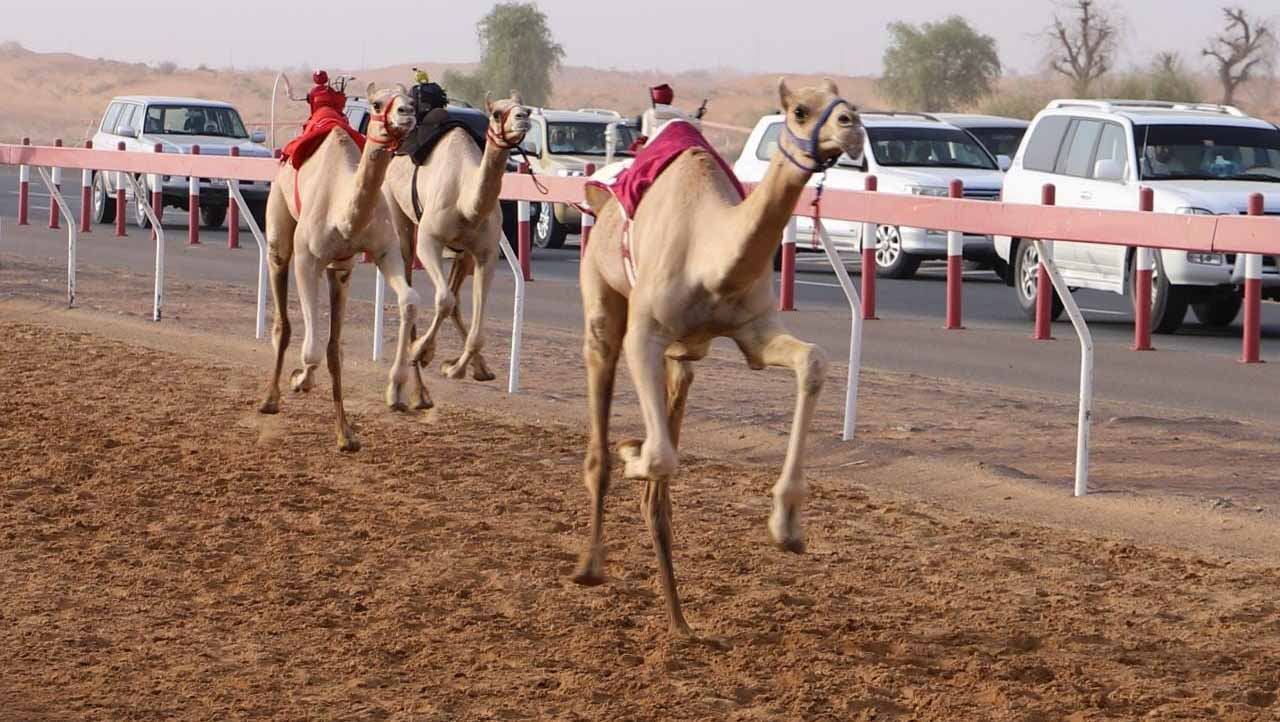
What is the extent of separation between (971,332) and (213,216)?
17978 millimetres

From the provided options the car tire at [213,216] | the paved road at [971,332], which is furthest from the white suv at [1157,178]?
the car tire at [213,216]

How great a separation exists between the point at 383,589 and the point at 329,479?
2589 mm

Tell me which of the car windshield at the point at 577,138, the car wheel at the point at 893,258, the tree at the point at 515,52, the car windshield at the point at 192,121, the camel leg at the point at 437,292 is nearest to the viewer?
the camel leg at the point at 437,292

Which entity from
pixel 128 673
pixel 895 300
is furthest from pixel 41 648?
pixel 895 300

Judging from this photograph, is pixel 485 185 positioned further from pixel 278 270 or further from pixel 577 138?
pixel 577 138

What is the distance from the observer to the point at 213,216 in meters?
34.0

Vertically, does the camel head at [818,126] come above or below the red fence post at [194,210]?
above

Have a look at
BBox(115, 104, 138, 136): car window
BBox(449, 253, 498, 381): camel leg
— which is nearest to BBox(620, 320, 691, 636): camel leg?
BBox(449, 253, 498, 381): camel leg

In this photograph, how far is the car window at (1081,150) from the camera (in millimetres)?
19527

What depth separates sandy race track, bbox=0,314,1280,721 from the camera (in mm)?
6547

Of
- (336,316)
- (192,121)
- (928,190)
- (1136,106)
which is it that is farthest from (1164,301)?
(192,121)

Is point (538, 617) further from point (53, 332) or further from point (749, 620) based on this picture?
point (53, 332)

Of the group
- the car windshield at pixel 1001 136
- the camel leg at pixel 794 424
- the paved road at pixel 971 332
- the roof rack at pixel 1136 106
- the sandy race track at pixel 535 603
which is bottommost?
the sandy race track at pixel 535 603

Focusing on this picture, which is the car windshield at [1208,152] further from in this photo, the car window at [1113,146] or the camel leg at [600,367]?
the camel leg at [600,367]
